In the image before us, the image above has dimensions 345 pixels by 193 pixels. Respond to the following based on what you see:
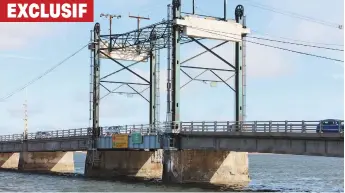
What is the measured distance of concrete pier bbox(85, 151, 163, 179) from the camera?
71.4m

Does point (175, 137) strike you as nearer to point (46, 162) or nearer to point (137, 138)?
point (137, 138)

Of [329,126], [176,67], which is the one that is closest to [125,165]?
[176,67]

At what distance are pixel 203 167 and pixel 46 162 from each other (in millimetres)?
39045

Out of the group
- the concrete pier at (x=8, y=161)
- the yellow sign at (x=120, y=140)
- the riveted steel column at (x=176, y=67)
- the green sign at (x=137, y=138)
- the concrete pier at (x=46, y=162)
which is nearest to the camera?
the riveted steel column at (x=176, y=67)

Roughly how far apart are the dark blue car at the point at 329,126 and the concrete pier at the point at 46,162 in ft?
169

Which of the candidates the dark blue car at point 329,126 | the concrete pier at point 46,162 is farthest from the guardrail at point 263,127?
the concrete pier at point 46,162

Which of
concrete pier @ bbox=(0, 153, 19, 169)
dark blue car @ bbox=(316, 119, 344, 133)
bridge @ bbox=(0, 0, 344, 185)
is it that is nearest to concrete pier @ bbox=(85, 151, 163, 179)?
bridge @ bbox=(0, 0, 344, 185)

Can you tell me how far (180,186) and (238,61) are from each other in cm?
1544

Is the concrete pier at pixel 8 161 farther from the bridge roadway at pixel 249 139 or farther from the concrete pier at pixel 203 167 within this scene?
the concrete pier at pixel 203 167

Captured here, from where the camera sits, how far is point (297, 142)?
4619 cm

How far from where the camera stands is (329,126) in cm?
4462

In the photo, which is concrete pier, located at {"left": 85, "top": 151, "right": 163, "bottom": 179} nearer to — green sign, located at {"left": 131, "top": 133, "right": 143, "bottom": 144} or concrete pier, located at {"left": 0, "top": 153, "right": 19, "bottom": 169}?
green sign, located at {"left": 131, "top": 133, "right": 143, "bottom": 144}

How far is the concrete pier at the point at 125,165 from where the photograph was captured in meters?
71.4

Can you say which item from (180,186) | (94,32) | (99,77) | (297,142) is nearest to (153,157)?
(99,77)
